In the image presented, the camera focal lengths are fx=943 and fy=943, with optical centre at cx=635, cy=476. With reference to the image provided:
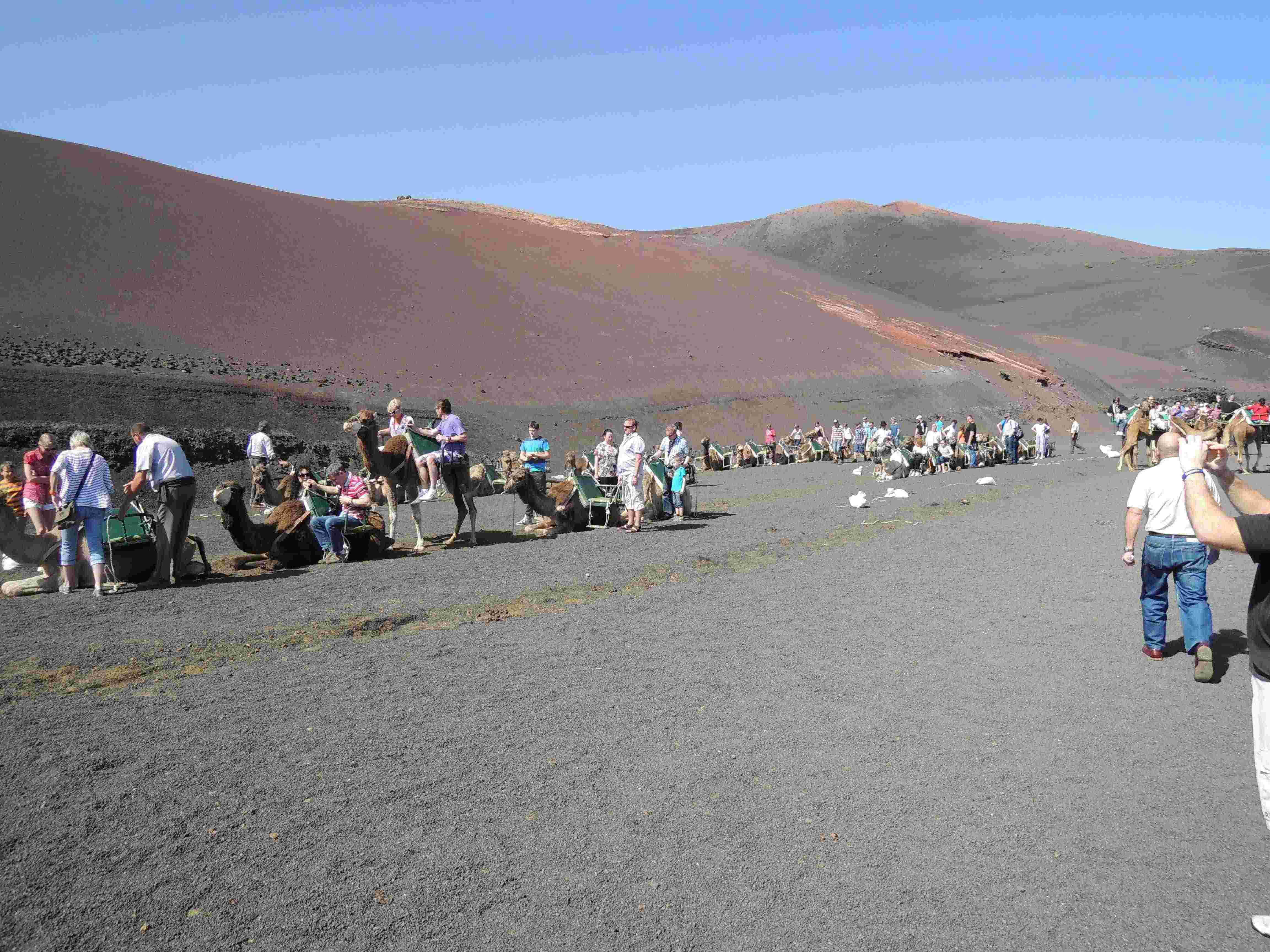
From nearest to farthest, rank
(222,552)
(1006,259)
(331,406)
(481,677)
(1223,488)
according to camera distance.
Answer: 1. (1223,488)
2. (481,677)
3. (222,552)
4. (331,406)
5. (1006,259)

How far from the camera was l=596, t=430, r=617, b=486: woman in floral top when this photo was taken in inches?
Answer: 791

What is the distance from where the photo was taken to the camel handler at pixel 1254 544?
12.2ft

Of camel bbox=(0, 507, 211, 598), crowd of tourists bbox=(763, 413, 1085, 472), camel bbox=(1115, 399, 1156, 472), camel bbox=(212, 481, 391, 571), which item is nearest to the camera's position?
camel bbox=(0, 507, 211, 598)

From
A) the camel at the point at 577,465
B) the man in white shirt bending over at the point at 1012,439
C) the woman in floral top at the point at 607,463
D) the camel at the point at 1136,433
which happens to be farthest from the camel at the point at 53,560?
the man in white shirt bending over at the point at 1012,439

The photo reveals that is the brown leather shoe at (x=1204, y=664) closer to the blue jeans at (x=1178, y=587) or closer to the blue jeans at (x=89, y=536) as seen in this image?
the blue jeans at (x=1178, y=587)

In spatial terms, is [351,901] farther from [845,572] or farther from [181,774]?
[845,572]

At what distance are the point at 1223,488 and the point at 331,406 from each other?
3161cm

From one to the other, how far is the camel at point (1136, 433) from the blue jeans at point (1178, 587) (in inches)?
→ 755

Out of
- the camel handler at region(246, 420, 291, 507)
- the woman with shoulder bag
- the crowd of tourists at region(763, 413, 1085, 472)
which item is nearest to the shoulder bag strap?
the woman with shoulder bag

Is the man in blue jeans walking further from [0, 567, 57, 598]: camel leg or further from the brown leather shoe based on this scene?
[0, 567, 57, 598]: camel leg

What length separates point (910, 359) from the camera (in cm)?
6469

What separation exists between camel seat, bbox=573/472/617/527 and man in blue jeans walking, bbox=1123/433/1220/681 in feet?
33.3

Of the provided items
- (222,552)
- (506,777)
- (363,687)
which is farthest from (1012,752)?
(222,552)

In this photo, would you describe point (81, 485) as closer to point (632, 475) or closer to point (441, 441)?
point (441, 441)
